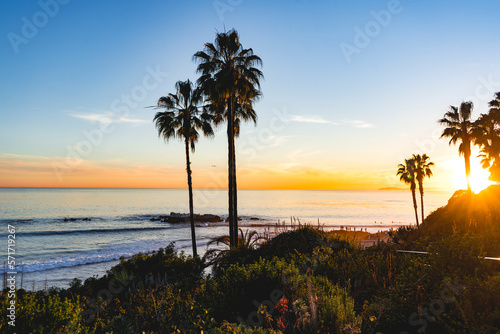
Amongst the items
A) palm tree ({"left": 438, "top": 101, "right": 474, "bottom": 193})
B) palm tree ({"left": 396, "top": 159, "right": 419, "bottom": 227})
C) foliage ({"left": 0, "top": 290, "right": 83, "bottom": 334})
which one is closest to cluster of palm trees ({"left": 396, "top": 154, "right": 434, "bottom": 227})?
palm tree ({"left": 396, "top": 159, "right": 419, "bottom": 227})

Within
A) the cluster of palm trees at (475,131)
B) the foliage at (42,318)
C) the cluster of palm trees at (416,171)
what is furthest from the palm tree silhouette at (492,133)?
the foliage at (42,318)

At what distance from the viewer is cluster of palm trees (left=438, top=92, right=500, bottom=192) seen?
3397 cm

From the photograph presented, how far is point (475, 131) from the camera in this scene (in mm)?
35500

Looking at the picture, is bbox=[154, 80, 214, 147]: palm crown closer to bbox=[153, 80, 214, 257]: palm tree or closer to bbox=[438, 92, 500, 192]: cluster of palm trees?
bbox=[153, 80, 214, 257]: palm tree

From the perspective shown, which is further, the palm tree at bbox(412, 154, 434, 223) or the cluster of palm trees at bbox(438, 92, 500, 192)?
the palm tree at bbox(412, 154, 434, 223)

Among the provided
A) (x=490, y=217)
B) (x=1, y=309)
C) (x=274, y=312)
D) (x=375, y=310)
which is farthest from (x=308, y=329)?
(x=490, y=217)

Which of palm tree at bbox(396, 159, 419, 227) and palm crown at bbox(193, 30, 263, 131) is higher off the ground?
palm crown at bbox(193, 30, 263, 131)

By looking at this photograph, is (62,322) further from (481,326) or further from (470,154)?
(470,154)

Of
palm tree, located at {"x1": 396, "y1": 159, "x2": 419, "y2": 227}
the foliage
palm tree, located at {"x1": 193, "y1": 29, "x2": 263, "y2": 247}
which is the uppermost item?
palm tree, located at {"x1": 193, "y1": 29, "x2": 263, "y2": 247}

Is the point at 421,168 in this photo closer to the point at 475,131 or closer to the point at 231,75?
the point at 475,131

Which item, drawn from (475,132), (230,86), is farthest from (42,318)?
(475,132)

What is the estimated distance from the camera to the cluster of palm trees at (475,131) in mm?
33969

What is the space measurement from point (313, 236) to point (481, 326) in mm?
10510

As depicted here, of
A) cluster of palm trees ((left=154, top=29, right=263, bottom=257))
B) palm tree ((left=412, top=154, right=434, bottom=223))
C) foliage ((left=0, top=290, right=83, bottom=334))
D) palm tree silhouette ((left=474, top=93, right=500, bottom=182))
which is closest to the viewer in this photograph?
foliage ((left=0, top=290, right=83, bottom=334))
